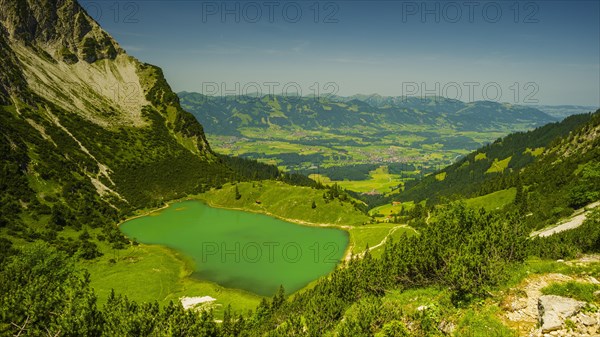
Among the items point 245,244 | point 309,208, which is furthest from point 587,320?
point 309,208

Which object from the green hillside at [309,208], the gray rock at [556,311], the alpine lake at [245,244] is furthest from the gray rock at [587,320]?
the green hillside at [309,208]

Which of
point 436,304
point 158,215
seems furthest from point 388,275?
point 158,215

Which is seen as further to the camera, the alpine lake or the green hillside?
the green hillside

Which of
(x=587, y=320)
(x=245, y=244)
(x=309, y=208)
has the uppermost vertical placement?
(x=587, y=320)

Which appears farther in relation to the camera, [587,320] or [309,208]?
[309,208]

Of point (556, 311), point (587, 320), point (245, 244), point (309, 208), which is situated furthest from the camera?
point (309, 208)

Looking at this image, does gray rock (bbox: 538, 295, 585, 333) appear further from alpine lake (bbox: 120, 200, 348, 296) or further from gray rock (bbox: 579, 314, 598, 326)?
alpine lake (bbox: 120, 200, 348, 296)

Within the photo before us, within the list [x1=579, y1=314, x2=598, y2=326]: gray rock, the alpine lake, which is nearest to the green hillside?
the alpine lake

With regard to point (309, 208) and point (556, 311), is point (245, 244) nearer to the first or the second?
point (309, 208)

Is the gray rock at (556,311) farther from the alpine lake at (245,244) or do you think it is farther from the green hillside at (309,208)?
the green hillside at (309,208)
